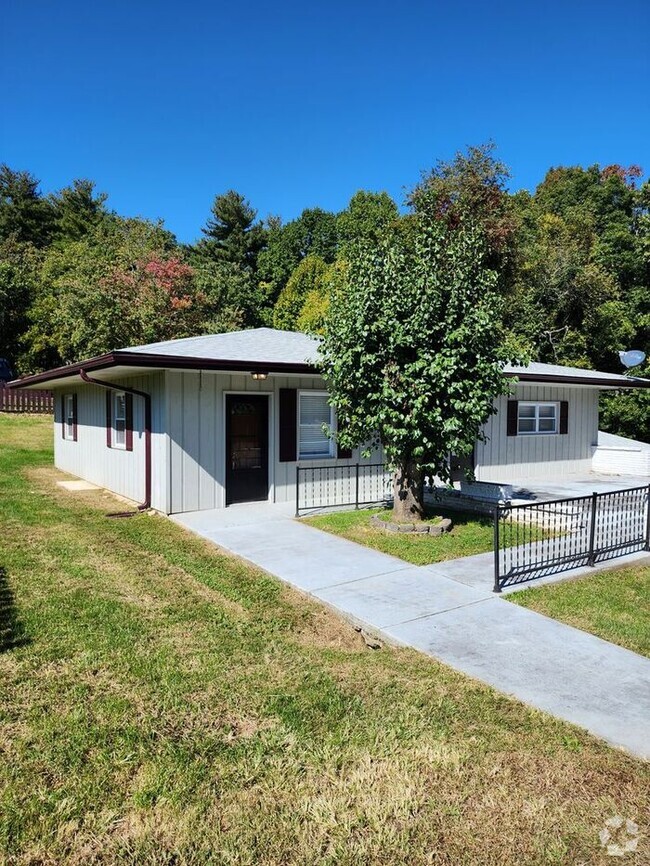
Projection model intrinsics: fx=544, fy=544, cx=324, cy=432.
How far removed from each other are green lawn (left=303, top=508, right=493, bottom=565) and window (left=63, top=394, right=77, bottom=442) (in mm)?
8629

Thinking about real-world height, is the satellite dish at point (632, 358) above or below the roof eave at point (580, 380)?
above

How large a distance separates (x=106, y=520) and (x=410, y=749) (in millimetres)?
7099

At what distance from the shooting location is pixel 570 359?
901 inches

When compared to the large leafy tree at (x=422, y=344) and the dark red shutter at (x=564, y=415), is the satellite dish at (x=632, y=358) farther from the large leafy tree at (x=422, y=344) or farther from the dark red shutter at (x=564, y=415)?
the large leafy tree at (x=422, y=344)

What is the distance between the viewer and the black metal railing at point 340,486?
33.7 feet

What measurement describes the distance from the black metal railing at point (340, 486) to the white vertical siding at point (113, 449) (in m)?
2.59

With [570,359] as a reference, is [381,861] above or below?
below

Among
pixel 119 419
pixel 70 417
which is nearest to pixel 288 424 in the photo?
pixel 119 419

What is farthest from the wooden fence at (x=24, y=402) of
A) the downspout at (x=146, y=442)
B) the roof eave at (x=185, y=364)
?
the downspout at (x=146, y=442)

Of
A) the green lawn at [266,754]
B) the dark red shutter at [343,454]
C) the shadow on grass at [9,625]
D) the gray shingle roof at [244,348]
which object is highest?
the gray shingle roof at [244,348]

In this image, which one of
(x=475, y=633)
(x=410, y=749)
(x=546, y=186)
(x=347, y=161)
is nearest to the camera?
(x=410, y=749)

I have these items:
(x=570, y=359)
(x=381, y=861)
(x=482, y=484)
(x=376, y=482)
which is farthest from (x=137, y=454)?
(x=570, y=359)

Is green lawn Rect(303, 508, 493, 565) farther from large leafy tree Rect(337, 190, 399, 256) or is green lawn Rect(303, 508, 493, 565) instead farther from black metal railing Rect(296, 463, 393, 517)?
large leafy tree Rect(337, 190, 399, 256)

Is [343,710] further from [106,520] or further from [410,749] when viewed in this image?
[106,520]
